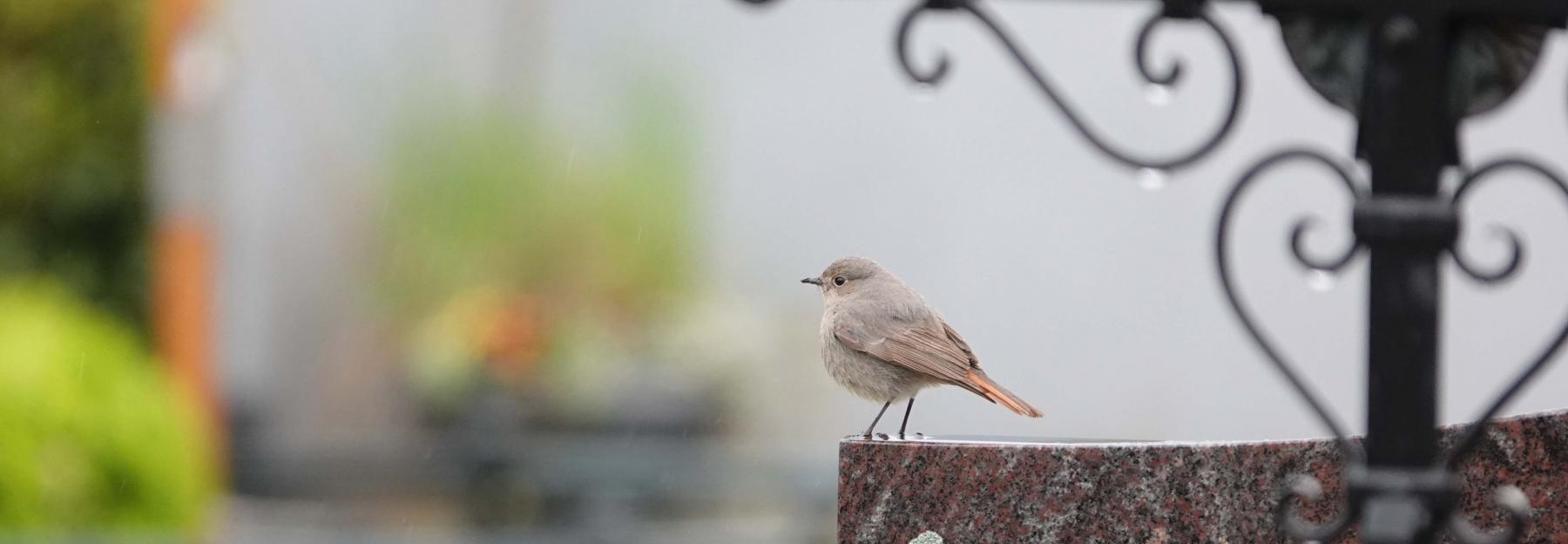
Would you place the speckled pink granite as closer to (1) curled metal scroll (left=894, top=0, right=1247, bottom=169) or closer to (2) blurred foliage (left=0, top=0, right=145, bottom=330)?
(1) curled metal scroll (left=894, top=0, right=1247, bottom=169)

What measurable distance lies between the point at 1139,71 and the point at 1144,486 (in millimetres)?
1140

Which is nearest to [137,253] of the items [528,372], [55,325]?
[55,325]

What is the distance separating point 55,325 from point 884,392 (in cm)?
461

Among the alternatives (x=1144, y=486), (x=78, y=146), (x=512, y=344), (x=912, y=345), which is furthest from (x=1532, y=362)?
(x=78, y=146)

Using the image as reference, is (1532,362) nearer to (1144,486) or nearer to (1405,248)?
(1405,248)

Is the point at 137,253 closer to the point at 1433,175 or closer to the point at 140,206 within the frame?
the point at 140,206

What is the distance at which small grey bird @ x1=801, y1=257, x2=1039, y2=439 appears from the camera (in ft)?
8.68

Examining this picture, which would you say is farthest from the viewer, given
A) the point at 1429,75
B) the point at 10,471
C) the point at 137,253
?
the point at 137,253

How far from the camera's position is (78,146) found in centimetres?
766

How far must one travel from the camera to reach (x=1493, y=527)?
7.36 feet

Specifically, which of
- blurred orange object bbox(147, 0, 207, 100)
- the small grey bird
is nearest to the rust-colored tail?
the small grey bird

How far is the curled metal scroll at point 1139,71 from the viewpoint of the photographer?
1.23 meters

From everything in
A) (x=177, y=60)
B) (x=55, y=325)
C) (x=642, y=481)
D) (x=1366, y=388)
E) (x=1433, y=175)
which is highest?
(x=177, y=60)

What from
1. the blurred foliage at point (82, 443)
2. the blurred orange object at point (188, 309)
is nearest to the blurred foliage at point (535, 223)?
the blurred orange object at point (188, 309)
